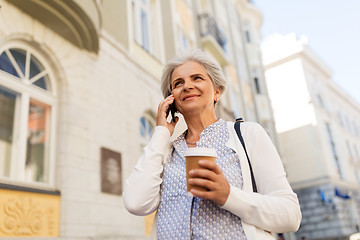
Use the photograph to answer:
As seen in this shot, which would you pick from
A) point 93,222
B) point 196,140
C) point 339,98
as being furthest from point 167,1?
point 339,98

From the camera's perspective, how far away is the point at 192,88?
1818 millimetres

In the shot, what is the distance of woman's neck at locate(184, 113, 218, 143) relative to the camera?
1850 millimetres

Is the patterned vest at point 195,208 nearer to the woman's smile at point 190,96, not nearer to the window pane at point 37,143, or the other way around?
the woman's smile at point 190,96

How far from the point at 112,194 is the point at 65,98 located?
198 centimetres

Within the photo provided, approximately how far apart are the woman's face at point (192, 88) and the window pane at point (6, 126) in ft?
12.6

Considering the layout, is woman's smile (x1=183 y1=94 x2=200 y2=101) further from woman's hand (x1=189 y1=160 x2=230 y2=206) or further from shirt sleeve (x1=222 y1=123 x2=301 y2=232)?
woman's hand (x1=189 y1=160 x2=230 y2=206)

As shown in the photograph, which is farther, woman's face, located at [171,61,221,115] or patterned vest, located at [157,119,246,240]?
woman's face, located at [171,61,221,115]

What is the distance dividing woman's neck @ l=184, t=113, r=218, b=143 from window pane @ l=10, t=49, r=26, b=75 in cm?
436

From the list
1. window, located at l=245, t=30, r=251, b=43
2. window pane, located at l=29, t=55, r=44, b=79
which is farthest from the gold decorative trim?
window, located at l=245, t=30, r=251, b=43

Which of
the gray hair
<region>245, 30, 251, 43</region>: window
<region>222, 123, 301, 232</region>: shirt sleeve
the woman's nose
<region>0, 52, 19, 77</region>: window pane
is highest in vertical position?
<region>245, 30, 251, 43</region>: window

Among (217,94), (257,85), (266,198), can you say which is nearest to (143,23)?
(217,94)

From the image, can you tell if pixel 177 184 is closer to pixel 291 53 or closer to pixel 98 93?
pixel 98 93

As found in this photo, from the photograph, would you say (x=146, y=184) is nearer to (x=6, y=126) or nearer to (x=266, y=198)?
(x=266, y=198)

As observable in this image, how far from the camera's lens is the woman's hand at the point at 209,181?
1280 millimetres
